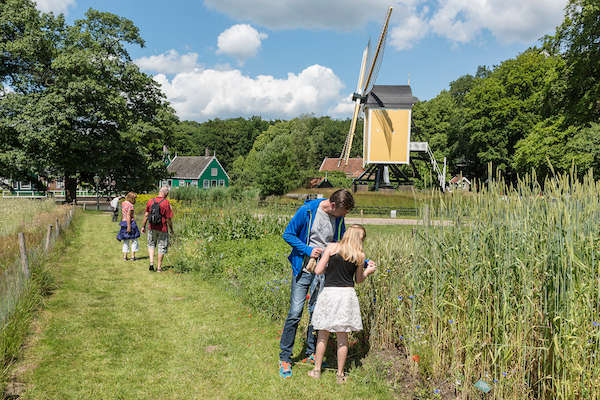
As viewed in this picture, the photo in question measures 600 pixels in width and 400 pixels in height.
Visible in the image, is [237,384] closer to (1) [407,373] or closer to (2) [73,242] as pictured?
(1) [407,373]

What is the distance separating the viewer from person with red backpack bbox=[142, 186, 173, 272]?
8.55m

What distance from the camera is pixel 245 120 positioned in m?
107

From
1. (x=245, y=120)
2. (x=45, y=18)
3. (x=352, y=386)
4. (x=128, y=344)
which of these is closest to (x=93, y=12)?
(x=45, y=18)

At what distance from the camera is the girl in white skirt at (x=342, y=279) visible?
379 cm

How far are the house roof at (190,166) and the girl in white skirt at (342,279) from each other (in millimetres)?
60953

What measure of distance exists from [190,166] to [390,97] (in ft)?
135

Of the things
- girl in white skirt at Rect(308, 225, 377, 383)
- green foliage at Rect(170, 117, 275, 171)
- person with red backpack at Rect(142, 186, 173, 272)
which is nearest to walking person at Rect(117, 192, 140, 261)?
person with red backpack at Rect(142, 186, 173, 272)

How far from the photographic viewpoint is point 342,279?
3.90 m

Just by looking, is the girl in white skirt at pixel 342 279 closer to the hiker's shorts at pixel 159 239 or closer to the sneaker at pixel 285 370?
the sneaker at pixel 285 370

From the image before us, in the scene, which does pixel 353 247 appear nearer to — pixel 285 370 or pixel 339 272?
pixel 339 272

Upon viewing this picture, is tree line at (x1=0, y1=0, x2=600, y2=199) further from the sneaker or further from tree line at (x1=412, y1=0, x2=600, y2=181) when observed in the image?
the sneaker

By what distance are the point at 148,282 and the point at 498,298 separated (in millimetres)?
6647

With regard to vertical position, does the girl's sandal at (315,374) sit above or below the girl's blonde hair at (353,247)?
below

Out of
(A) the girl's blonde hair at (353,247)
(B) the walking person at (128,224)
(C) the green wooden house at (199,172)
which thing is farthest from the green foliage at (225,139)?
(A) the girl's blonde hair at (353,247)
